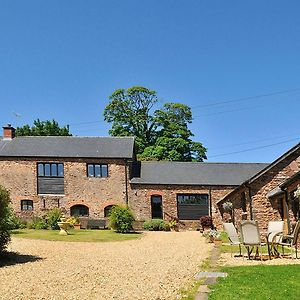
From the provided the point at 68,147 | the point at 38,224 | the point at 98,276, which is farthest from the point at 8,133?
the point at 98,276

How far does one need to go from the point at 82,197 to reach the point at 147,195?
551cm

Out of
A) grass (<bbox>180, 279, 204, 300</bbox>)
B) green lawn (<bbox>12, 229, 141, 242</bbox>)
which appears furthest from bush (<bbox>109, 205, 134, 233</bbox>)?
grass (<bbox>180, 279, 204, 300</bbox>)

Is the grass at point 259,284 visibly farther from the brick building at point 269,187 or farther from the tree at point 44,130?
the tree at point 44,130

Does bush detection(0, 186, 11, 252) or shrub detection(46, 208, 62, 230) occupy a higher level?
bush detection(0, 186, 11, 252)

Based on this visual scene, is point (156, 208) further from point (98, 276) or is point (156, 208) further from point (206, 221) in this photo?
point (98, 276)

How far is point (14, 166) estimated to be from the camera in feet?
114

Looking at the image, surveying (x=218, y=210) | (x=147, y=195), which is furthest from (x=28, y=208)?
(x=218, y=210)

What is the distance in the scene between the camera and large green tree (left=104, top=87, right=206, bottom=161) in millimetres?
51438

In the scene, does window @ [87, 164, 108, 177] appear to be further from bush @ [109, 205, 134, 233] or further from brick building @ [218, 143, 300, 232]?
brick building @ [218, 143, 300, 232]

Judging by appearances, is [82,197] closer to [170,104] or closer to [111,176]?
[111,176]

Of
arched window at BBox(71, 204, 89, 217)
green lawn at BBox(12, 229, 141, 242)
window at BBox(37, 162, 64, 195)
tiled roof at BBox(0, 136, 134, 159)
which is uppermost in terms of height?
tiled roof at BBox(0, 136, 134, 159)

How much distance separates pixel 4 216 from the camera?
473 inches

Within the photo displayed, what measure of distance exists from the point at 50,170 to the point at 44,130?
22.9 meters

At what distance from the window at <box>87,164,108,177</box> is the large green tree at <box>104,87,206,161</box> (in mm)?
15732
